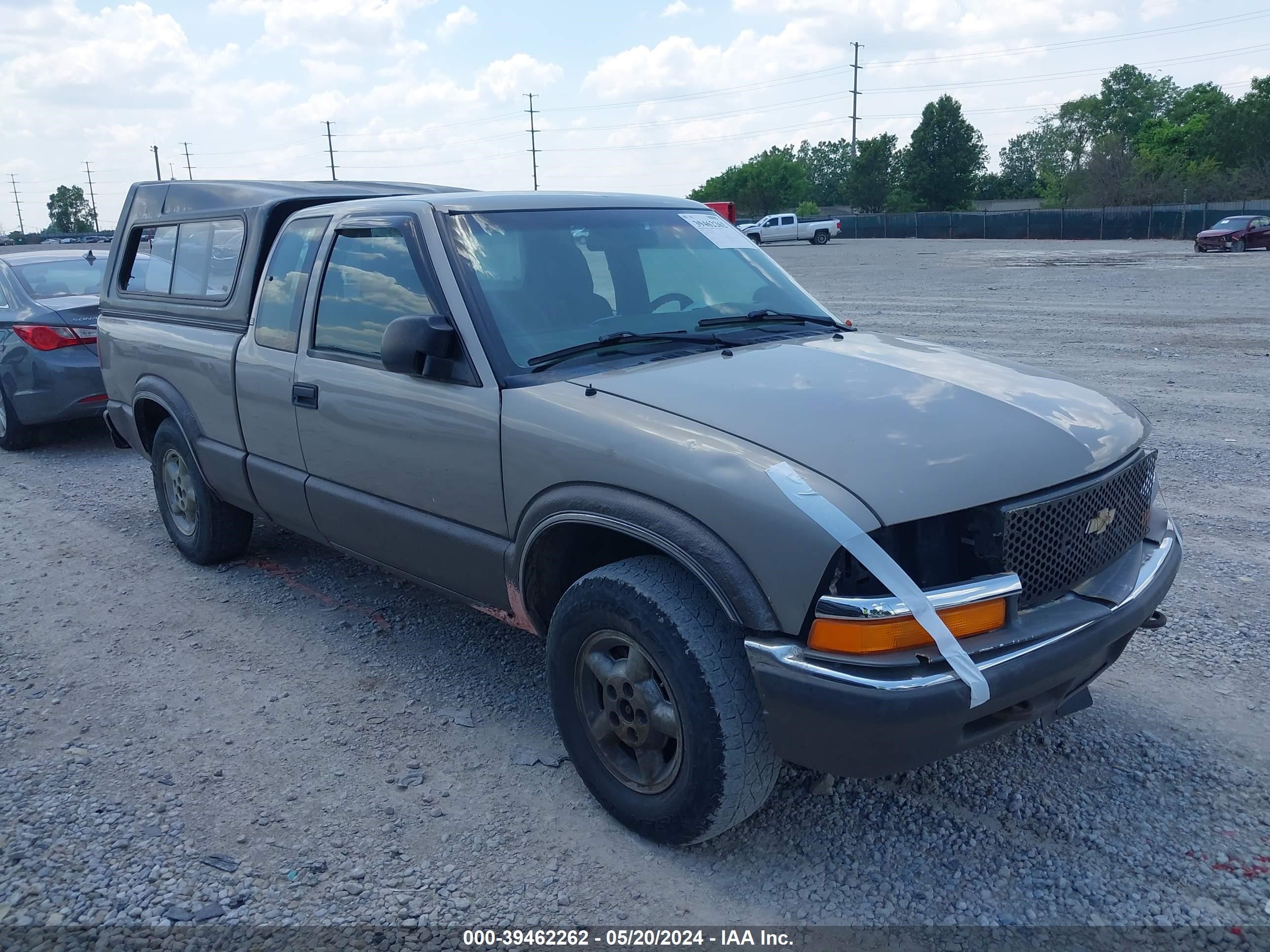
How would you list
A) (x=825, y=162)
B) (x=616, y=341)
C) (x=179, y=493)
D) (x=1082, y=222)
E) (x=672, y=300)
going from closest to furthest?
(x=616, y=341) < (x=672, y=300) < (x=179, y=493) < (x=1082, y=222) < (x=825, y=162)

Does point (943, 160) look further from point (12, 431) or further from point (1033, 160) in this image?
point (12, 431)

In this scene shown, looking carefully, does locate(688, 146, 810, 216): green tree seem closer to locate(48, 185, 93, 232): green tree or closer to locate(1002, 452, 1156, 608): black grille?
locate(48, 185, 93, 232): green tree

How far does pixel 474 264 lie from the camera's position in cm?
360

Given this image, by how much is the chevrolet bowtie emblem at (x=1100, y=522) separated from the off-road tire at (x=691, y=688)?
1.11m

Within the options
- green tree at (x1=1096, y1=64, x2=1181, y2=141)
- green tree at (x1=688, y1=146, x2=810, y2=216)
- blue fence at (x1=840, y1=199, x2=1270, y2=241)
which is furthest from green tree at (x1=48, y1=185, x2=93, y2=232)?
green tree at (x1=1096, y1=64, x2=1181, y2=141)

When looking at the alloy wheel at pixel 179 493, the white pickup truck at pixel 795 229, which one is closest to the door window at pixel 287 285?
the alloy wheel at pixel 179 493

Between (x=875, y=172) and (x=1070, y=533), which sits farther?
(x=875, y=172)

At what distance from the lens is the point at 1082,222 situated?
5066 cm

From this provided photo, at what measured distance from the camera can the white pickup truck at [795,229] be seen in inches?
2183

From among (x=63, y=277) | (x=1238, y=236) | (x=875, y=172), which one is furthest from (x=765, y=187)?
(x=63, y=277)

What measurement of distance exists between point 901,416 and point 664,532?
2.52 feet

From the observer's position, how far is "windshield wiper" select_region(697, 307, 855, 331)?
3795 millimetres

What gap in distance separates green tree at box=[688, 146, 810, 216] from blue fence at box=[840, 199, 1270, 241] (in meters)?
30.7

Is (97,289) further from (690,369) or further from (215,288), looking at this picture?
(690,369)
